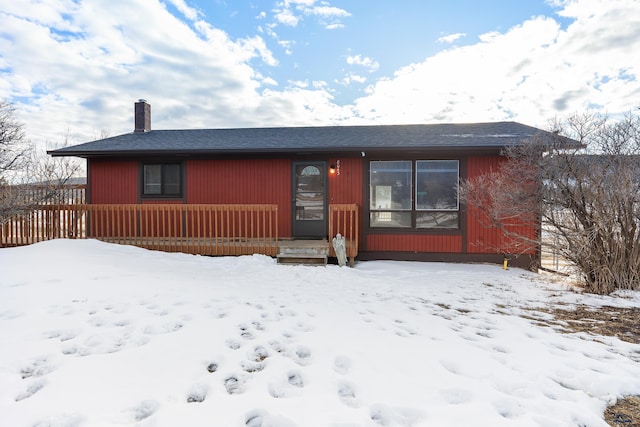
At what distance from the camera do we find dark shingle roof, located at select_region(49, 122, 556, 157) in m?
7.14

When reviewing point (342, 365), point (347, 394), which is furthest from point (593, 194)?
point (347, 394)

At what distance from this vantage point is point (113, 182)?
8.43 metres

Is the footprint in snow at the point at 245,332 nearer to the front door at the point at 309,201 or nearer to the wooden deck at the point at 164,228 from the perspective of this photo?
the wooden deck at the point at 164,228

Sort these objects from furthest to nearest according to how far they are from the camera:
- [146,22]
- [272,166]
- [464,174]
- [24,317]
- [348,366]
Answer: [146,22], [272,166], [464,174], [24,317], [348,366]

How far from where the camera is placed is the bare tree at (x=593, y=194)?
181 inches

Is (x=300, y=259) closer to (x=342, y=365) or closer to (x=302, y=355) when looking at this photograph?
(x=302, y=355)

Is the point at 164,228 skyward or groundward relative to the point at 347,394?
skyward

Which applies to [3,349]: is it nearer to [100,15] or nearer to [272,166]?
[272,166]

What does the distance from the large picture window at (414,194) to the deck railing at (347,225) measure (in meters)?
0.57

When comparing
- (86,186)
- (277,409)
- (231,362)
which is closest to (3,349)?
(231,362)

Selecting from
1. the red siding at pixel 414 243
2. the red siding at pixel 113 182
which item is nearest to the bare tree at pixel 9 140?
the red siding at pixel 113 182

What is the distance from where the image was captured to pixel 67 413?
1744 mm

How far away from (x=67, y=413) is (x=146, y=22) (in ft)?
37.2

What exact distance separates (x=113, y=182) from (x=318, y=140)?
5944 millimetres
